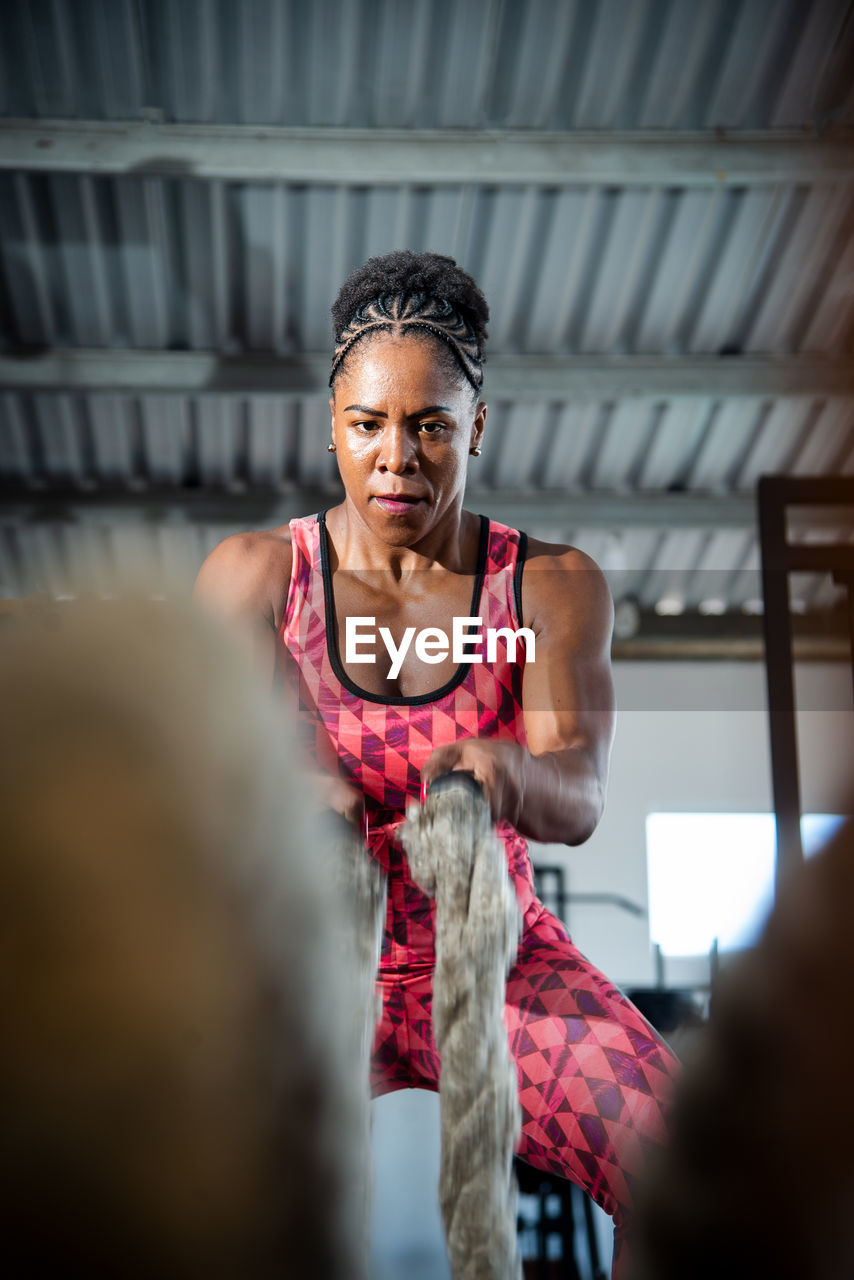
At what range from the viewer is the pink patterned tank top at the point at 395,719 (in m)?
1.19

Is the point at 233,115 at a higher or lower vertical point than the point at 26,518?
higher

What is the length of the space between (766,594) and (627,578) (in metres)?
3.54

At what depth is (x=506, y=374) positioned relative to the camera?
4383mm

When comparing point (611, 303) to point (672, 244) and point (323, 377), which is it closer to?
point (672, 244)

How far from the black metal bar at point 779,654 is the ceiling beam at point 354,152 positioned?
4.72 ft

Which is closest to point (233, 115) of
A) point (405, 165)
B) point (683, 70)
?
point (405, 165)

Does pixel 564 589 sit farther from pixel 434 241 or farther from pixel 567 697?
pixel 434 241

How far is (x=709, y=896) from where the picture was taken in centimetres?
659

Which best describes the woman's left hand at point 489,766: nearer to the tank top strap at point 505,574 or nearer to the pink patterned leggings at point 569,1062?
the pink patterned leggings at point 569,1062

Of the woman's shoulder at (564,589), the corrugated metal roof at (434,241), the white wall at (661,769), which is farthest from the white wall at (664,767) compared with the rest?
the woman's shoulder at (564,589)

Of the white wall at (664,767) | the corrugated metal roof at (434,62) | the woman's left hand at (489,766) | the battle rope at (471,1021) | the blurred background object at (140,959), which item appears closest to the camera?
the blurred background object at (140,959)

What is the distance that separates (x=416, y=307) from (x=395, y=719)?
1.44ft

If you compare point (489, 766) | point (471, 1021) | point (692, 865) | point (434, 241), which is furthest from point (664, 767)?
point (471, 1021)

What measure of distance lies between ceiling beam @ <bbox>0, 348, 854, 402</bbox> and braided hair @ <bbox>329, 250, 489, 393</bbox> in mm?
3118
